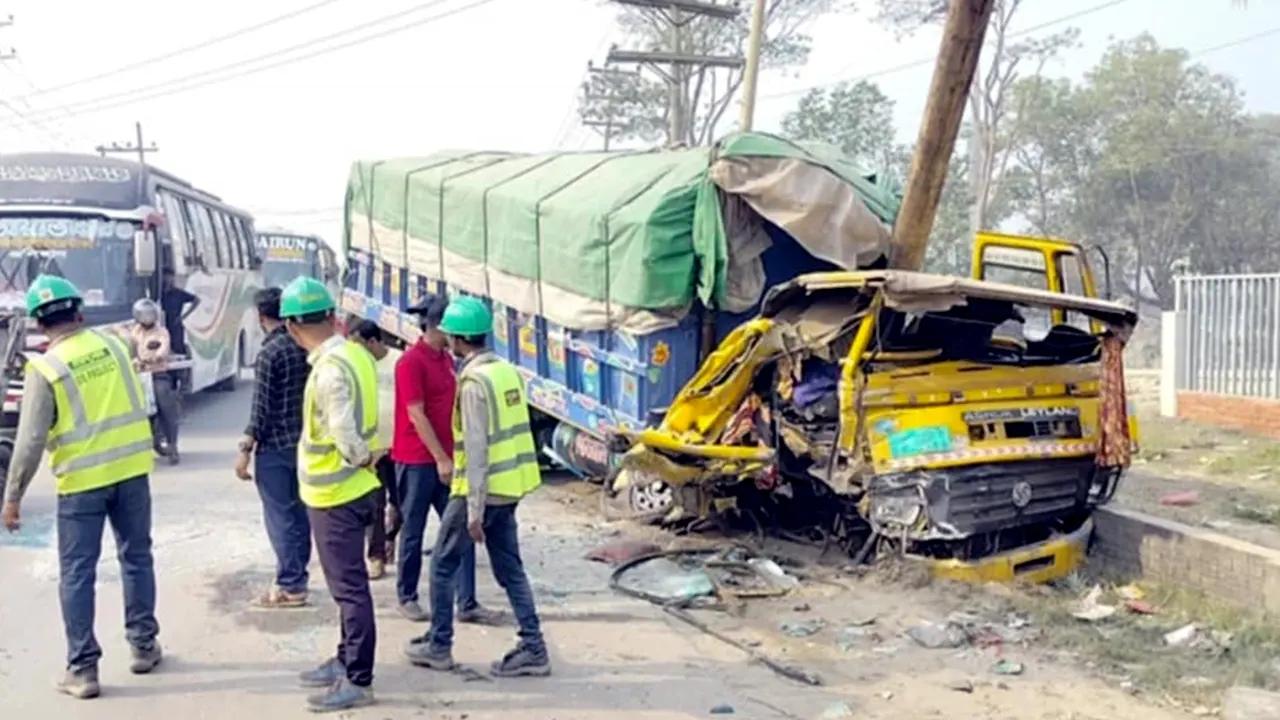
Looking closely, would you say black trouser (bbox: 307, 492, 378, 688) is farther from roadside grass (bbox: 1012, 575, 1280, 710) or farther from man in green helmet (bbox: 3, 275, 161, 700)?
roadside grass (bbox: 1012, 575, 1280, 710)

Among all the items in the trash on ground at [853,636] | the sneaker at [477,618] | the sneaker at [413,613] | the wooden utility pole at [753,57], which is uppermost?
the wooden utility pole at [753,57]

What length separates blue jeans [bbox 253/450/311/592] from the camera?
7.25 meters

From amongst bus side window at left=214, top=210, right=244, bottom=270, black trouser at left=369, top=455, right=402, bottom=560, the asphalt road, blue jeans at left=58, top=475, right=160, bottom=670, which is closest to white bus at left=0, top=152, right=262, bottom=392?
bus side window at left=214, top=210, right=244, bottom=270

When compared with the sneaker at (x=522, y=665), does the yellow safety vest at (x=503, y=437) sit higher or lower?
higher

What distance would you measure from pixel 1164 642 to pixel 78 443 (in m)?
5.28

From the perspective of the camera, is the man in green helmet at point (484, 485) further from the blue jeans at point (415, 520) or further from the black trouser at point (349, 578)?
the blue jeans at point (415, 520)

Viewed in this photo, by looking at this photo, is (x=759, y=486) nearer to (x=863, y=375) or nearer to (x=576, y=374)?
(x=863, y=375)

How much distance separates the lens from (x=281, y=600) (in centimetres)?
727

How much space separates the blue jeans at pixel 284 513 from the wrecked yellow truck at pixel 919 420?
2.25m

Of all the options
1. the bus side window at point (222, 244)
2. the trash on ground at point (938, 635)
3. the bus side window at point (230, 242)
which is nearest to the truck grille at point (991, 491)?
the trash on ground at point (938, 635)

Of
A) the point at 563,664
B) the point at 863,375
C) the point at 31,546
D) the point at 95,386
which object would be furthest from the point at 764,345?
the point at 31,546

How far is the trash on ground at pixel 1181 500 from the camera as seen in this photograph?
10988 mm

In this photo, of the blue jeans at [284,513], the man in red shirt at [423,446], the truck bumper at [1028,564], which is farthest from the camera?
the truck bumper at [1028,564]

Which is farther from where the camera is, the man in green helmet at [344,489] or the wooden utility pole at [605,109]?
the wooden utility pole at [605,109]
